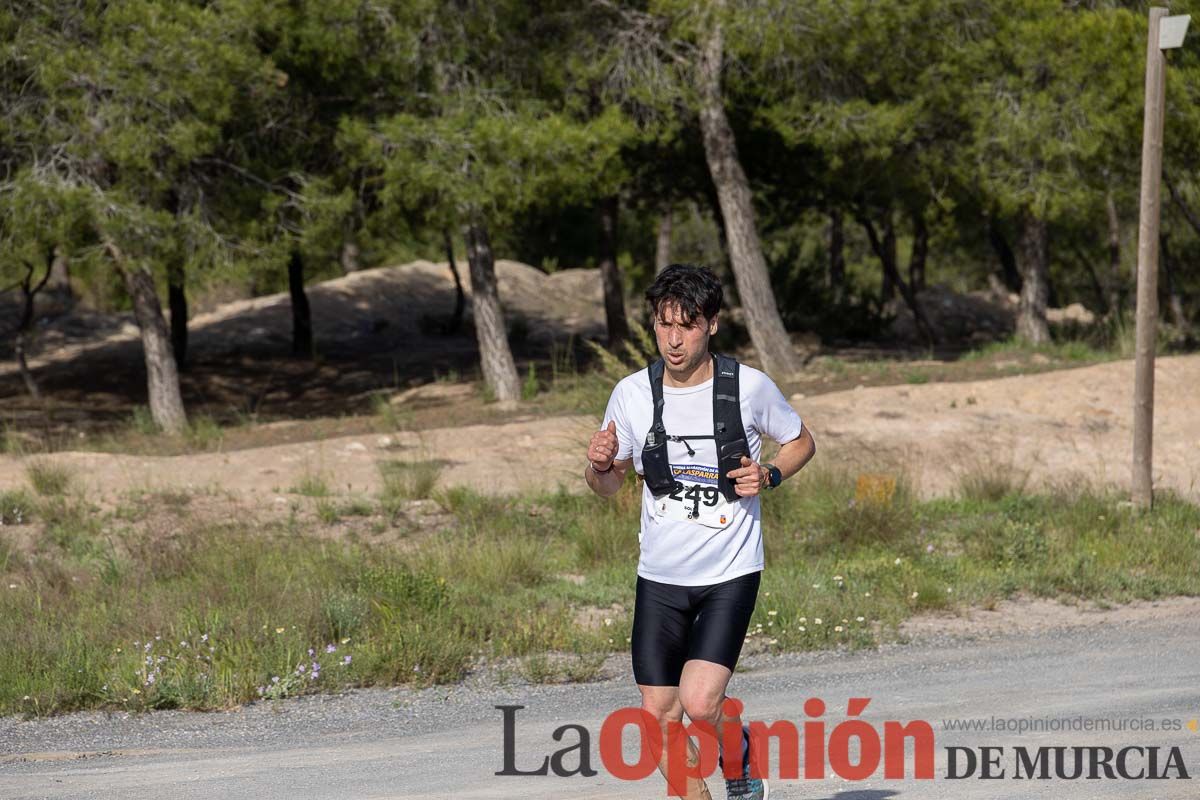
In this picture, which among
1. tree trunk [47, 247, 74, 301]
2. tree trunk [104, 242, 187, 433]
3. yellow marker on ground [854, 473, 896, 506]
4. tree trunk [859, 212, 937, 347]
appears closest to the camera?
yellow marker on ground [854, 473, 896, 506]

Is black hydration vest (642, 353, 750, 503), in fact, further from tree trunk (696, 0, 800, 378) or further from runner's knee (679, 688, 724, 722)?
tree trunk (696, 0, 800, 378)

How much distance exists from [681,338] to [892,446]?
38.3 ft

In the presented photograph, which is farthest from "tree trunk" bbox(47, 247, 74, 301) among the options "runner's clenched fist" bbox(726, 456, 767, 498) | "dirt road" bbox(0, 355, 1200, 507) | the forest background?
"runner's clenched fist" bbox(726, 456, 767, 498)

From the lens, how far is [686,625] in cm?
460

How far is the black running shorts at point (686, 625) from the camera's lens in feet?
14.7

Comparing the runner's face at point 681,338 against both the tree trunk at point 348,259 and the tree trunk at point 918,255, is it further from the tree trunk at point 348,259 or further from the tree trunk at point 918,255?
the tree trunk at point 348,259

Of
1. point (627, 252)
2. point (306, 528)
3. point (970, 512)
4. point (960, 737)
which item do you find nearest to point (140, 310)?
point (306, 528)

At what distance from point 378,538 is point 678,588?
8.06 m

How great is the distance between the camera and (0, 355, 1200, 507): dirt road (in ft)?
47.1

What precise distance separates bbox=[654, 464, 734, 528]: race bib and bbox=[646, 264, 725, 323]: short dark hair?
0.48 meters

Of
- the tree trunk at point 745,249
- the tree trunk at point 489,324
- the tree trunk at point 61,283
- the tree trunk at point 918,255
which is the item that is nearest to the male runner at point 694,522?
the tree trunk at point 489,324

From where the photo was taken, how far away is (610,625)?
355 inches

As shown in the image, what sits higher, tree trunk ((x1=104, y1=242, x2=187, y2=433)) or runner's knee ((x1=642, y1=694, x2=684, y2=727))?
tree trunk ((x1=104, y1=242, x2=187, y2=433))

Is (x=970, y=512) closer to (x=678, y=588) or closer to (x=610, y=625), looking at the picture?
(x=610, y=625)
